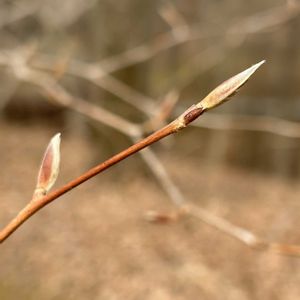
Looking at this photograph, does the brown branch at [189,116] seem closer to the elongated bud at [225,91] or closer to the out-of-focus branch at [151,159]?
the elongated bud at [225,91]

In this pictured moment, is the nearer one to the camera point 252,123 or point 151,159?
point 151,159

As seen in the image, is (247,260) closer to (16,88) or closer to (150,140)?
(150,140)

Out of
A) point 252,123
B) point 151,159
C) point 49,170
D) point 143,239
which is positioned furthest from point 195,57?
point 49,170

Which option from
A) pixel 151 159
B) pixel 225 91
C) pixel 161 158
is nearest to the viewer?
pixel 225 91

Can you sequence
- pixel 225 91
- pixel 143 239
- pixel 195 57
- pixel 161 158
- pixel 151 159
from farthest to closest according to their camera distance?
1. pixel 161 158
2. pixel 195 57
3. pixel 143 239
4. pixel 151 159
5. pixel 225 91

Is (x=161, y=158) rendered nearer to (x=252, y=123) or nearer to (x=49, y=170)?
(x=252, y=123)
